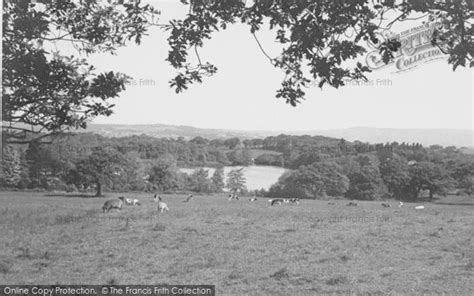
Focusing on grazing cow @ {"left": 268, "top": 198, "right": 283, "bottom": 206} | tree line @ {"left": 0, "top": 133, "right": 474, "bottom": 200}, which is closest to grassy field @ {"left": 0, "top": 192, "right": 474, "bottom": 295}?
tree line @ {"left": 0, "top": 133, "right": 474, "bottom": 200}

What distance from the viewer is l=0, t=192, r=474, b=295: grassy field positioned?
26.3 feet

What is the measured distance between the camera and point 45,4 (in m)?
4.49

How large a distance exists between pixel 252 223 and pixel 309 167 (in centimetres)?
346

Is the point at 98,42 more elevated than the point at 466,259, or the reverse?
the point at 98,42

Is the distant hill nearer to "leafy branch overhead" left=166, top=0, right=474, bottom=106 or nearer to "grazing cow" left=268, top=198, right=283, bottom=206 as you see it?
"leafy branch overhead" left=166, top=0, right=474, bottom=106

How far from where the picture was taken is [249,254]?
10516 mm

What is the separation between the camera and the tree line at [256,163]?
15.4m

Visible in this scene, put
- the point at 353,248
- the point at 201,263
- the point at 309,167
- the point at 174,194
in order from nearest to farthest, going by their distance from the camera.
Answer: the point at 201,263 < the point at 353,248 < the point at 309,167 < the point at 174,194

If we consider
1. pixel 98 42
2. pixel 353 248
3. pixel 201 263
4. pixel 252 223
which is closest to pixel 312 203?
pixel 252 223

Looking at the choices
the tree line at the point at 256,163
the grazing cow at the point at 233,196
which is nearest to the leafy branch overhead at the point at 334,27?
the tree line at the point at 256,163

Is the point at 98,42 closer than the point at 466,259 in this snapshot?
Yes

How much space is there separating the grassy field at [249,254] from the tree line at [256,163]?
2.60 metres

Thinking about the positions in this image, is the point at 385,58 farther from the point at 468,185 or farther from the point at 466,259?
the point at 468,185

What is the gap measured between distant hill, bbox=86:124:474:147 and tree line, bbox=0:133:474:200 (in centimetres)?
165
